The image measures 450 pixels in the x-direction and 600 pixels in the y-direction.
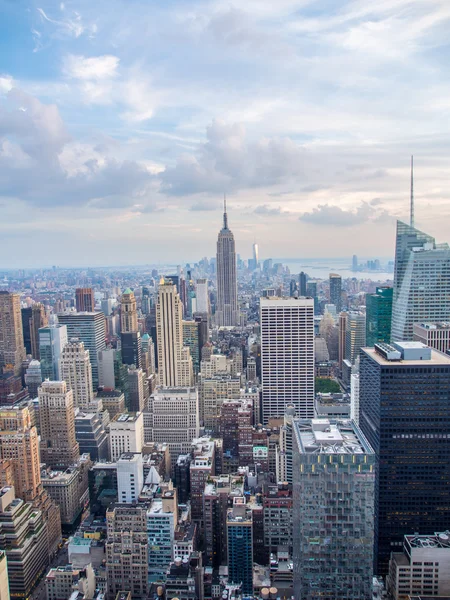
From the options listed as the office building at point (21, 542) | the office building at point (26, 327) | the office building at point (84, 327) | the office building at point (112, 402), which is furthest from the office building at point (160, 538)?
the office building at point (26, 327)

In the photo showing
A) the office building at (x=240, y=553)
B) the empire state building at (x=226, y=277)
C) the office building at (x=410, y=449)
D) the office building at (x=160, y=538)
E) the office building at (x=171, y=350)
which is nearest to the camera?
the office building at (x=410, y=449)

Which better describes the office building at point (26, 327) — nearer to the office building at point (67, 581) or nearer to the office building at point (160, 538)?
the office building at point (67, 581)

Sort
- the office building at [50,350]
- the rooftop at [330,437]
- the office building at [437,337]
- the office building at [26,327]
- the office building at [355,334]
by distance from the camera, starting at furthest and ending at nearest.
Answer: the office building at [26,327], the office building at [355,334], the office building at [50,350], the office building at [437,337], the rooftop at [330,437]

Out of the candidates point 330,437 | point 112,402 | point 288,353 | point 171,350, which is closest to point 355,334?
point 288,353

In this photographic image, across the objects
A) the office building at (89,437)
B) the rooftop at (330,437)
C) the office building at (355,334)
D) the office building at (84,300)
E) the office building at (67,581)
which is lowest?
the office building at (67,581)

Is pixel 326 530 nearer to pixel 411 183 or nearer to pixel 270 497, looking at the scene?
pixel 270 497

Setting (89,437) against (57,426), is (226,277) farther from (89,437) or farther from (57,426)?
(57,426)

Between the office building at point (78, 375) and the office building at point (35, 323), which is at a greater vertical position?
the office building at point (35, 323)
